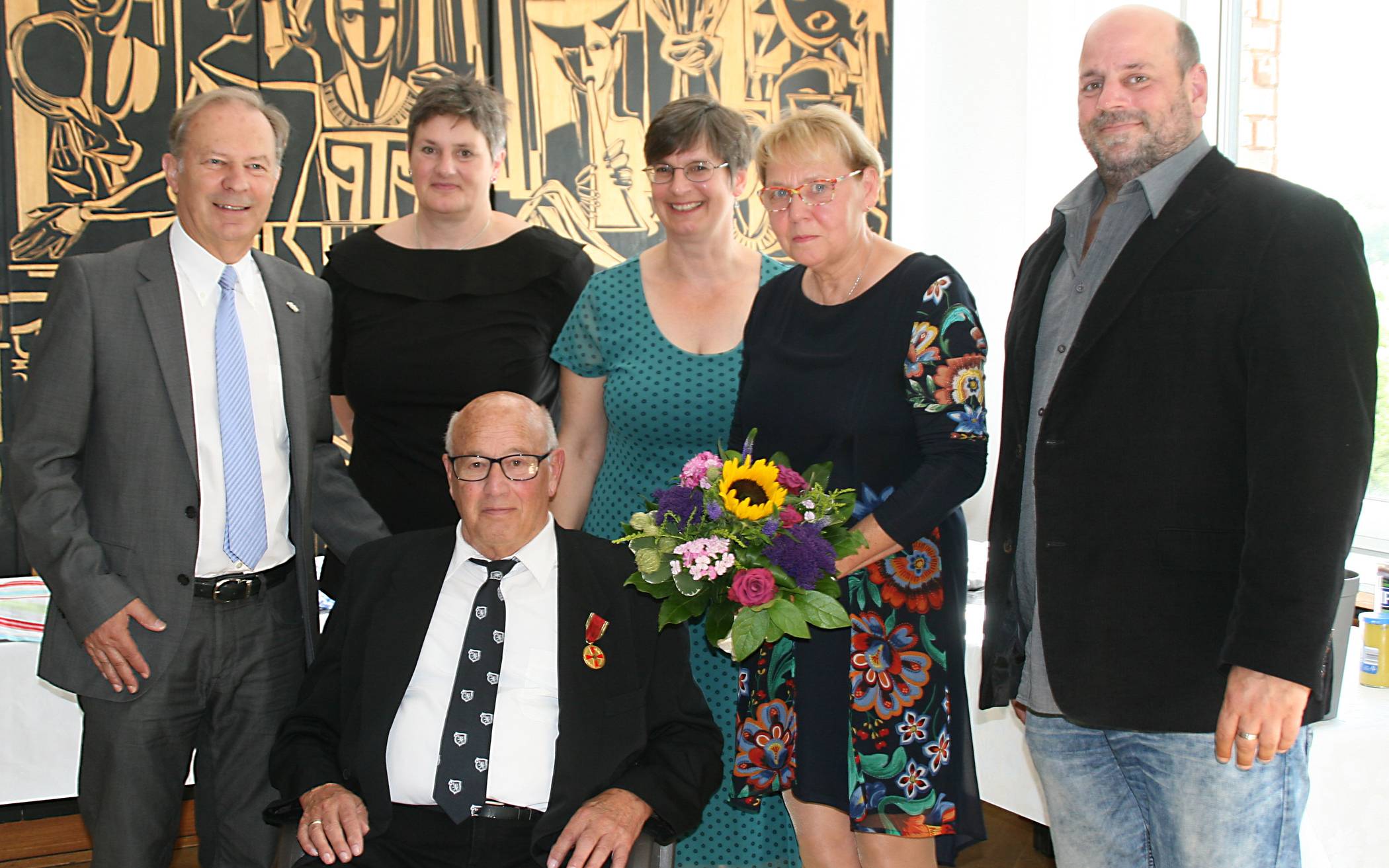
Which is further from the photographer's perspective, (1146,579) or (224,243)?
(224,243)

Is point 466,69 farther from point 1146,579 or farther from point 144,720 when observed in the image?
point 1146,579

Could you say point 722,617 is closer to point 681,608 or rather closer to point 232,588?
point 681,608

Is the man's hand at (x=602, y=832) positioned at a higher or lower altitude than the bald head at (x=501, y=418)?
lower

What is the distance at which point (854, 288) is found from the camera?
2176 millimetres

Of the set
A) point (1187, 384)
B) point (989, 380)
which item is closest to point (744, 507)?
point (1187, 384)

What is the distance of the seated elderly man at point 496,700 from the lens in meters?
2.14

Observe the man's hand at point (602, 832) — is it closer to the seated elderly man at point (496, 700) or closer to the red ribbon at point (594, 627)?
the seated elderly man at point (496, 700)

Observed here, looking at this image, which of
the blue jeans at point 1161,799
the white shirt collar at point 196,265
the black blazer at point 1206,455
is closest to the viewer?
the black blazer at point 1206,455

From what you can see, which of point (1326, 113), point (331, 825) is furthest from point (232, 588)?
point (1326, 113)

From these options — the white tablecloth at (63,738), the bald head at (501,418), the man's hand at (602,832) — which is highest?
the bald head at (501,418)

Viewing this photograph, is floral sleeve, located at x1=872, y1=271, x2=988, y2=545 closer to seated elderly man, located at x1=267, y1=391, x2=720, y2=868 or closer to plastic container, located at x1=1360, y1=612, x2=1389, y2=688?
seated elderly man, located at x1=267, y1=391, x2=720, y2=868

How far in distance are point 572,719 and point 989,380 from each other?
10.7ft

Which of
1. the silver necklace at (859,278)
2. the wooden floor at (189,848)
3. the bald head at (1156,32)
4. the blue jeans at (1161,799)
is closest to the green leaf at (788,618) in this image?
the blue jeans at (1161,799)

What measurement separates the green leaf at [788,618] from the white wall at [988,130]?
305 centimetres
